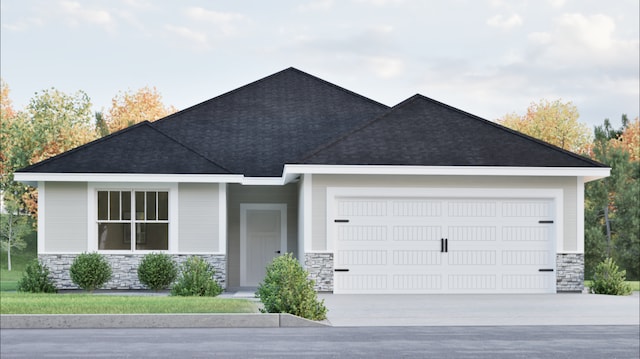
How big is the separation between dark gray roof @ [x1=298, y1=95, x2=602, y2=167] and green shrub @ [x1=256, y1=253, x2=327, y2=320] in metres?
5.91

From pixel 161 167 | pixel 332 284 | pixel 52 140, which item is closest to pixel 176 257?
pixel 161 167

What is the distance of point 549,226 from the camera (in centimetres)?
2325

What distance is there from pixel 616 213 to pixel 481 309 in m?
23.9

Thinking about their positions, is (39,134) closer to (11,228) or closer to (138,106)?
(11,228)

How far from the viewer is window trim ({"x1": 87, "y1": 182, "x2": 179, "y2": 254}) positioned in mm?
23531

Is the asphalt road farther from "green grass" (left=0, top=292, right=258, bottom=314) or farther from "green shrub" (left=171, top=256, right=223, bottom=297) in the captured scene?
"green shrub" (left=171, top=256, right=223, bottom=297)

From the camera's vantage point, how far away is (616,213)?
132ft

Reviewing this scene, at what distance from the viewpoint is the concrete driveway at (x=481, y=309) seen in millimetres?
16391

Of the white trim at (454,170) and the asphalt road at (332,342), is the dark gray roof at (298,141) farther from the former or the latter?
the asphalt road at (332,342)

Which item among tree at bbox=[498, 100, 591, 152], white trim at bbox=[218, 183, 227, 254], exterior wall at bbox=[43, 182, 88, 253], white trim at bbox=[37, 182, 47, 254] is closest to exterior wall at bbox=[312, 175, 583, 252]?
white trim at bbox=[218, 183, 227, 254]

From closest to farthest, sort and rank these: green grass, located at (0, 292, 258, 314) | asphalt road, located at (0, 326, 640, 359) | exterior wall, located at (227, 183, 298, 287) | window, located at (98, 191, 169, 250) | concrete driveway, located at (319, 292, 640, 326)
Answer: asphalt road, located at (0, 326, 640, 359)
concrete driveway, located at (319, 292, 640, 326)
green grass, located at (0, 292, 258, 314)
window, located at (98, 191, 169, 250)
exterior wall, located at (227, 183, 298, 287)

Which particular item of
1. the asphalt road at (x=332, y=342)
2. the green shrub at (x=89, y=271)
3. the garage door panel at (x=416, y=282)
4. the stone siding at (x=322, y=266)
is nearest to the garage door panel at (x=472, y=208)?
the garage door panel at (x=416, y=282)

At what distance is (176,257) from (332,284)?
4477 millimetres

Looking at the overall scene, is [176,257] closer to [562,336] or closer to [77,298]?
[77,298]
